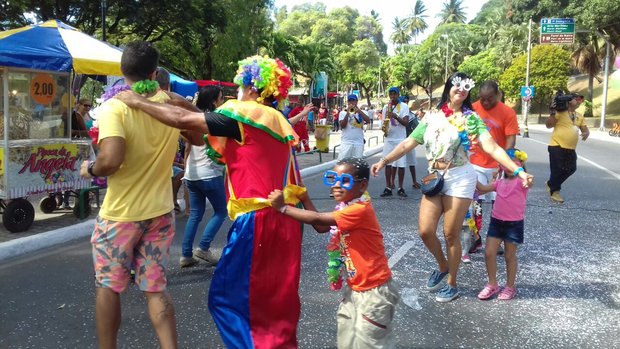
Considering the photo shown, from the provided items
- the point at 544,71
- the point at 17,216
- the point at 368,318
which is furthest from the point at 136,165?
the point at 544,71

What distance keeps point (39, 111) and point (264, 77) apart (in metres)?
5.42

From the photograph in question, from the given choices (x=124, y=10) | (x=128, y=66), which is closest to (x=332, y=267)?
(x=128, y=66)

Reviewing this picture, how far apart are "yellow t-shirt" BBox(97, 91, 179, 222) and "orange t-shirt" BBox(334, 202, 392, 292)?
38.3 inches

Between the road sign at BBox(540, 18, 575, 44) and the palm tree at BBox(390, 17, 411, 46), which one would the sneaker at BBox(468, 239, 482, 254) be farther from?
the palm tree at BBox(390, 17, 411, 46)

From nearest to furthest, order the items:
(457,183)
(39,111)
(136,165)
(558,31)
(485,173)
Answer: (136,165), (457,183), (485,173), (39,111), (558,31)

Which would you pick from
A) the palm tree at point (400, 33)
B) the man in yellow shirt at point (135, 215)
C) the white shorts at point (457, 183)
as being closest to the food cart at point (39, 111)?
the man in yellow shirt at point (135, 215)

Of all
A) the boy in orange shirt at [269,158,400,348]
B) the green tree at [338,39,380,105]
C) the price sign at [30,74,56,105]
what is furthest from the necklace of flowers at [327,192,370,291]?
the green tree at [338,39,380,105]

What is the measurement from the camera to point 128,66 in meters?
2.89

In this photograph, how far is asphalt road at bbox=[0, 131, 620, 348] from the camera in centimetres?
376

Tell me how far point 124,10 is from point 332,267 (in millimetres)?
18165

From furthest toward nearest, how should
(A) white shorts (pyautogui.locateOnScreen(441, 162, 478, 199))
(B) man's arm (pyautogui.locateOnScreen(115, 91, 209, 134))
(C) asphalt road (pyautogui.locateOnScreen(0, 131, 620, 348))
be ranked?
(A) white shorts (pyautogui.locateOnScreen(441, 162, 478, 199))
(C) asphalt road (pyautogui.locateOnScreen(0, 131, 620, 348))
(B) man's arm (pyautogui.locateOnScreen(115, 91, 209, 134))

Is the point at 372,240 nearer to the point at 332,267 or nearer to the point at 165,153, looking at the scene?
the point at 332,267

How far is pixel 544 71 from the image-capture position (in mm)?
47719

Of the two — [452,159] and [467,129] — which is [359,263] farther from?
[467,129]
